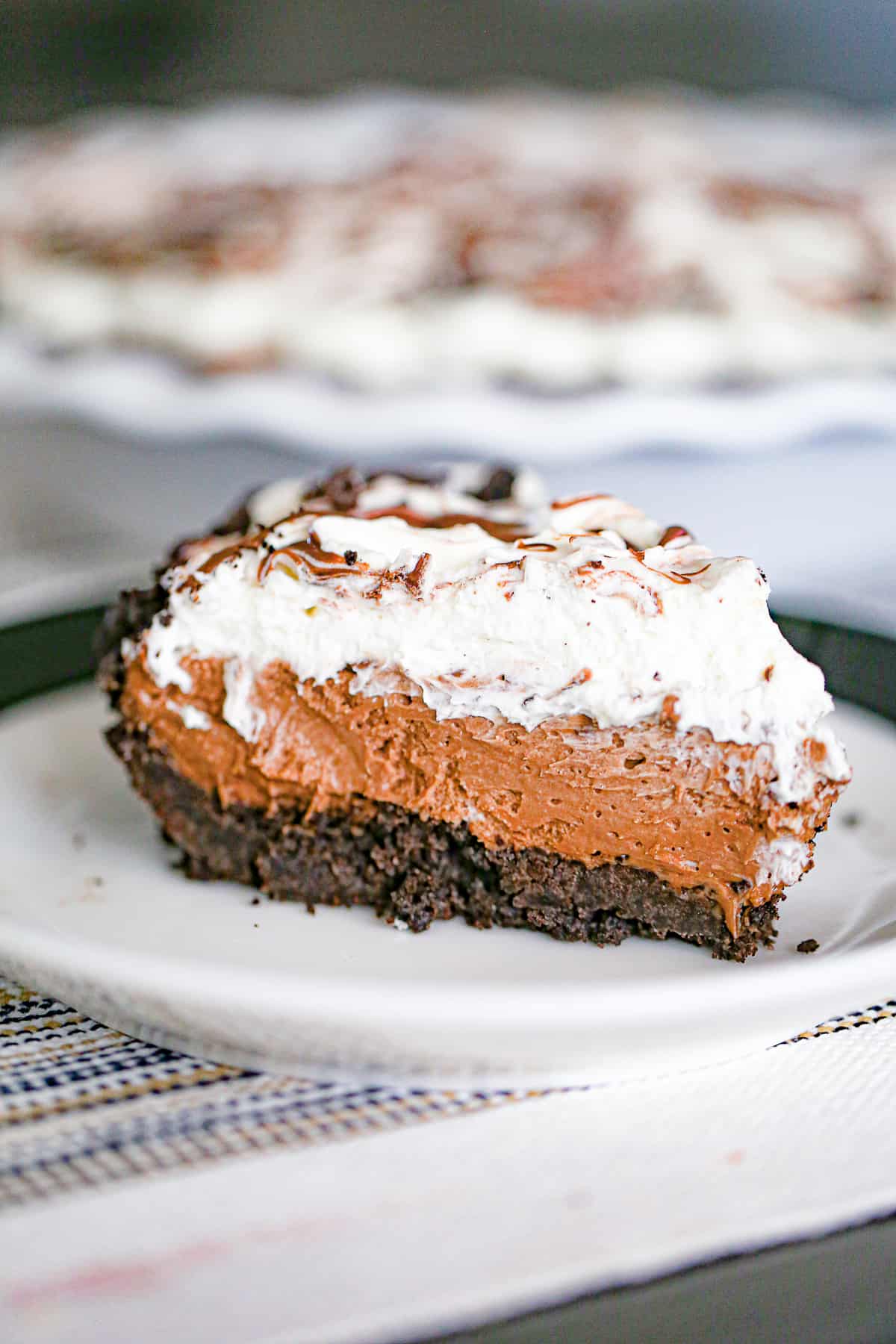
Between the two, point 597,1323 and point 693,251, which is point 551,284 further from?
point 597,1323

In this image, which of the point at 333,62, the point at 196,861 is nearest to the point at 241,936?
the point at 196,861

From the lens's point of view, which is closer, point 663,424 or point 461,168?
point 663,424

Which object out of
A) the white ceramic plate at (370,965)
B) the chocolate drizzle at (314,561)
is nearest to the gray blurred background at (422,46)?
the white ceramic plate at (370,965)

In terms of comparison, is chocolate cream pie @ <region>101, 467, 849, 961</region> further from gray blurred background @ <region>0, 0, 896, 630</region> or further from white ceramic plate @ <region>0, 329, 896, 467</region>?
gray blurred background @ <region>0, 0, 896, 630</region>

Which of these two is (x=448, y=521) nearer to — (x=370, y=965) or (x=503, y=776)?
(x=503, y=776)

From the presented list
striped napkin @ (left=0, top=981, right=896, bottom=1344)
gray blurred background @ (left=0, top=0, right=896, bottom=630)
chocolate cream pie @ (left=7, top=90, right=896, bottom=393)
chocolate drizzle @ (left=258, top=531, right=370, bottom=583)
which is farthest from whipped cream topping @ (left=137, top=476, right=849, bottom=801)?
gray blurred background @ (left=0, top=0, right=896, bottom=630)
